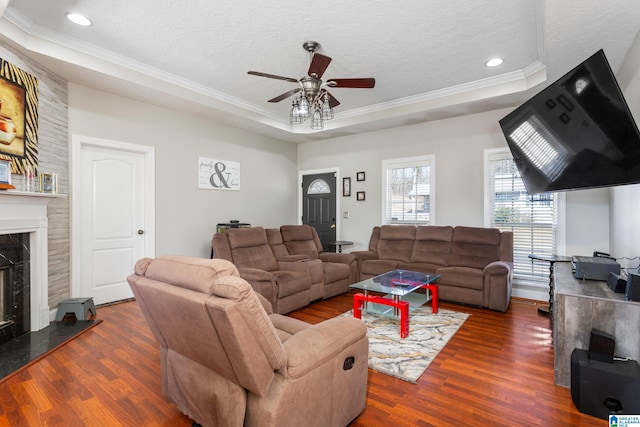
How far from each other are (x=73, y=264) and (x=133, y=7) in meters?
2.90

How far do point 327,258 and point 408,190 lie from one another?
1857mm

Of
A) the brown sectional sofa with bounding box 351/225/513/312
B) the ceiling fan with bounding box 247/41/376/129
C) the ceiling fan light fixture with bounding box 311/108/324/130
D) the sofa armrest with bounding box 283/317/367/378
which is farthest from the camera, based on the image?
the brown sectional sofa with bounding box 351/225/513/312

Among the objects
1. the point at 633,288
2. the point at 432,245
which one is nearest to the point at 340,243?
the point at 432,245

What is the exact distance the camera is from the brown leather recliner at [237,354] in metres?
1.29

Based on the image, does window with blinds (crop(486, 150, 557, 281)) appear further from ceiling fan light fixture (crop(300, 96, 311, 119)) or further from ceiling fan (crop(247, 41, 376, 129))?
ceiling fan light fixture (crop(300, 96, 311, 119))

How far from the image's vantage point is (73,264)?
369 centimetres

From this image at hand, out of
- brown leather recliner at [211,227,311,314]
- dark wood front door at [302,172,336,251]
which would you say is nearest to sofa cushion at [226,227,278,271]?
brown leather recliner at [211,227,311,314]

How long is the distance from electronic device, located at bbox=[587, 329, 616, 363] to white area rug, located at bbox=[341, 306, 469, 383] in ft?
3.45

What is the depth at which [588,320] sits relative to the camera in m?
2.11

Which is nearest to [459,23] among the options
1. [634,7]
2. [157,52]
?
[634,7]

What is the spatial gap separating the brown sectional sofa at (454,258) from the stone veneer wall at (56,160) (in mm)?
3783

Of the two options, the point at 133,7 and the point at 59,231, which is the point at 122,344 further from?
the point at 133,7

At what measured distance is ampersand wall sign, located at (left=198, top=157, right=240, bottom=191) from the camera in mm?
5008

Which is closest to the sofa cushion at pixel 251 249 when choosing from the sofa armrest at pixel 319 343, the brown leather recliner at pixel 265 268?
the brown leather recliner at pixel 265 268
